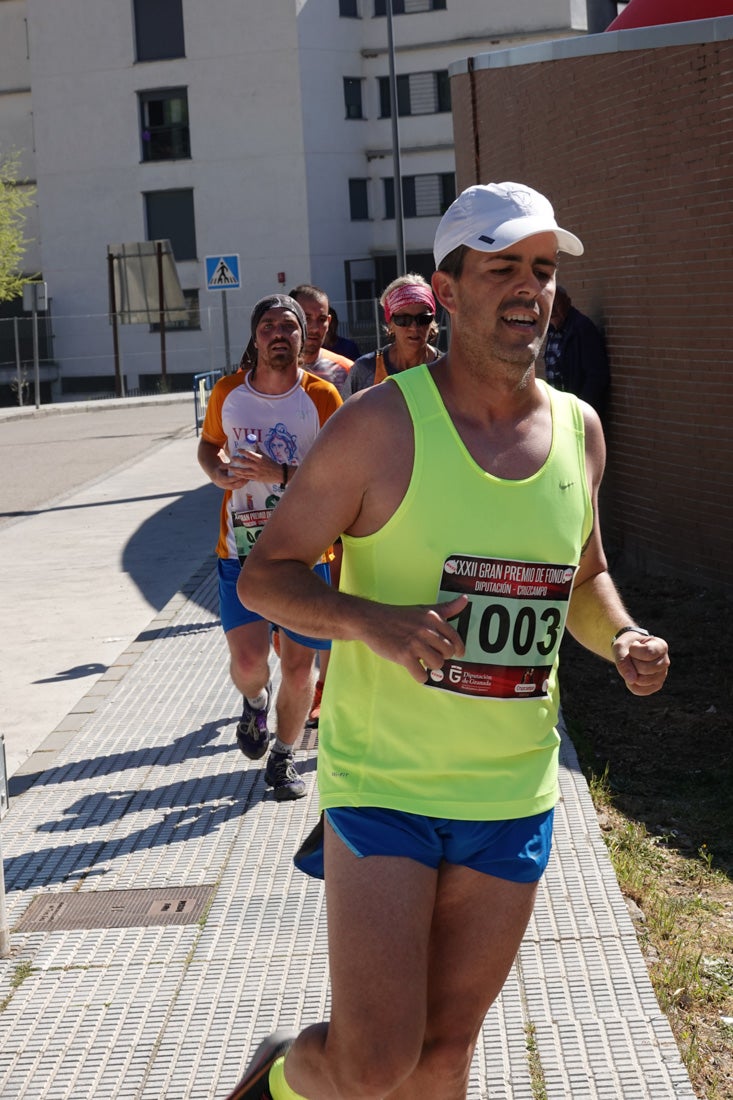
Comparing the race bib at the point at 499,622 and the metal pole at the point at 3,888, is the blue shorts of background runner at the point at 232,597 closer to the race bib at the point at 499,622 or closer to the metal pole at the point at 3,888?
the metal pole at the point at 3,888

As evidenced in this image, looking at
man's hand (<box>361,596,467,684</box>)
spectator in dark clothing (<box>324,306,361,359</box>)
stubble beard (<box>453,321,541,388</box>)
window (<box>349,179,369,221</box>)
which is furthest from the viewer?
window (<box>349,179,369,221</box>)

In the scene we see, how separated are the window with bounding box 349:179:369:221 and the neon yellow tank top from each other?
5000 cm

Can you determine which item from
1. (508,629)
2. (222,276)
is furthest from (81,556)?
(508,629)

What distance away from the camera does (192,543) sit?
44.7 feet

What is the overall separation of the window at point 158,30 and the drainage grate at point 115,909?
160ft

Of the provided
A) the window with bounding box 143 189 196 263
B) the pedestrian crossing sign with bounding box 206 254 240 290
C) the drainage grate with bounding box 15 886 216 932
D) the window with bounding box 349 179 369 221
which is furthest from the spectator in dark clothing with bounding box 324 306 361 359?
the window with bounding box 349 179 369 221

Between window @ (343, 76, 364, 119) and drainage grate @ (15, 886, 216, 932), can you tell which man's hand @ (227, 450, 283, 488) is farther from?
window @ (343, 76, 364, 119)

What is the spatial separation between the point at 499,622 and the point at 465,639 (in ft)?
0.26

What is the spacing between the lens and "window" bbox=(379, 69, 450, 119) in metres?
52.2

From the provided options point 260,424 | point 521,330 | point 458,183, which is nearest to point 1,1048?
point 521,330

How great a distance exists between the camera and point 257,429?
247 inches

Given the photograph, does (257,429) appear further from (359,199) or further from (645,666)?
(359,199)

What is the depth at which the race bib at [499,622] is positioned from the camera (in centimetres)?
289

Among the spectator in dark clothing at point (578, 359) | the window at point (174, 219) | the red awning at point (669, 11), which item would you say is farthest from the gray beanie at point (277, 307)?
the window at point (174, 219)
